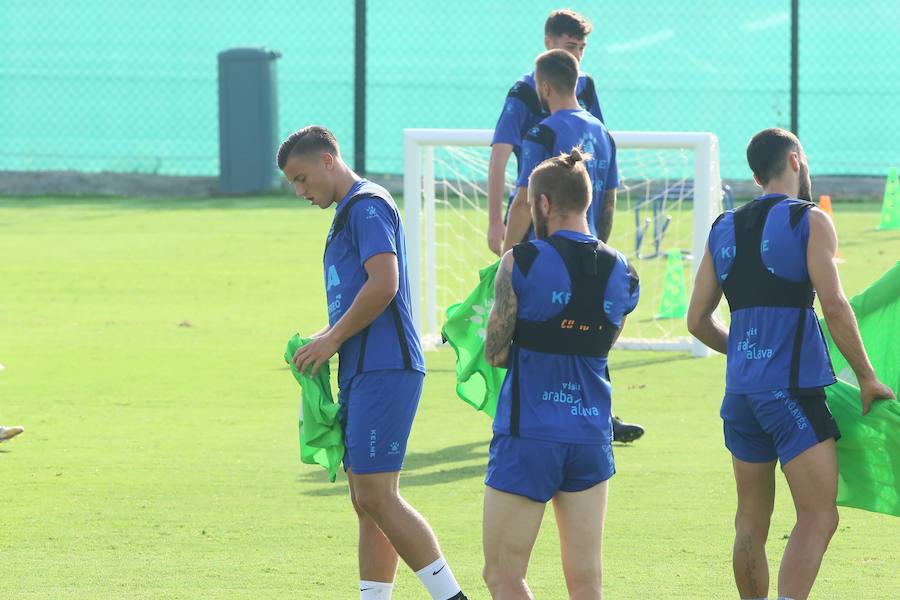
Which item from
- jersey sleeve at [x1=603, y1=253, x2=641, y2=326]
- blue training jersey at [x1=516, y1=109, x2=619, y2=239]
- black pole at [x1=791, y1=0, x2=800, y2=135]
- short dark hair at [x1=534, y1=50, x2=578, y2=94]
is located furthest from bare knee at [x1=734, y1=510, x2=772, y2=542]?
black pole at [x1=791, y1=0, x2=800, y2=135]

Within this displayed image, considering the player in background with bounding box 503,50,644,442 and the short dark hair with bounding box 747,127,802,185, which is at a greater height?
the short dark hair with bounding box 747,127,802,185

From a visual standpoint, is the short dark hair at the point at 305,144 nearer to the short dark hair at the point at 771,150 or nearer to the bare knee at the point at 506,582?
the short dark hair at the point at 771,150

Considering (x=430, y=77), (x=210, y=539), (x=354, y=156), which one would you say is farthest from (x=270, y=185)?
(x=210, y=539)

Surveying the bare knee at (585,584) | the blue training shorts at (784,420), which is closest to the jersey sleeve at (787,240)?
the blue training shorts at (784,420)

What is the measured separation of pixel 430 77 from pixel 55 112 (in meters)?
6.56

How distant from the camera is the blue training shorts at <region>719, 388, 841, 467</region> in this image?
4582mm

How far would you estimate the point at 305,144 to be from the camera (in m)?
4.90

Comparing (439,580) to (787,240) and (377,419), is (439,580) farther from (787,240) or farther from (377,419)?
(787,240)

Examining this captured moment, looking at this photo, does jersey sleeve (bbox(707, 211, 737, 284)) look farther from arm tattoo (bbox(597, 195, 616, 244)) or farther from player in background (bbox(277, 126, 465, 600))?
arm tattoo (bbox(597, 195, 616, 244))

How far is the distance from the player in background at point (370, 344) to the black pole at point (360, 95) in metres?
17.4

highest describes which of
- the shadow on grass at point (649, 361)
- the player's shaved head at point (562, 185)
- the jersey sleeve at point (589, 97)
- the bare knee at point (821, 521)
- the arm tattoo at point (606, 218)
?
the player's shaved head at point (562, 185)

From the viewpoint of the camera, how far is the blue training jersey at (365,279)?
480 cm

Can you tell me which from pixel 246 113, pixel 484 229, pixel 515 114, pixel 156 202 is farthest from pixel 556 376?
pixel 246 113

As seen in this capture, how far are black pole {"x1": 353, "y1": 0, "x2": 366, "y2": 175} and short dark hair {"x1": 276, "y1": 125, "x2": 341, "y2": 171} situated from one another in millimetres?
17398
